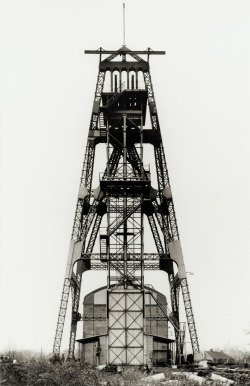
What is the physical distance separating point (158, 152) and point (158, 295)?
8.95m

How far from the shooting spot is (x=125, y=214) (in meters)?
24.8

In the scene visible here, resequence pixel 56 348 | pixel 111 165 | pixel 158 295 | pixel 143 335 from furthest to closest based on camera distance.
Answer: pixel 158 295 < pixel 111 165 < pixel 56 348 < pixel 143 335

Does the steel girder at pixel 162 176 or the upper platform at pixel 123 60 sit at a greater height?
the upper platform at pixel 123 60

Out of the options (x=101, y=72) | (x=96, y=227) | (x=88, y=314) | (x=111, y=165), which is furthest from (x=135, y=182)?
(x=88, y=314)

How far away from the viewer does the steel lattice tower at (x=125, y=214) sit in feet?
77.4

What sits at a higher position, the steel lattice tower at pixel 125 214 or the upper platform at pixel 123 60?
the upper platform at pixel 123 60

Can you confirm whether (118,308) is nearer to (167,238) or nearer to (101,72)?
(167,238)

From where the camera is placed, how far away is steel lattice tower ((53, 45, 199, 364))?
23.6 m

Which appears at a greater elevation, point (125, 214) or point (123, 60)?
point (123, 60)

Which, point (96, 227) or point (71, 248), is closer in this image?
point (71, 248)

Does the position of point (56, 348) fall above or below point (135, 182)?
below

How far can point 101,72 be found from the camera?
28969mm

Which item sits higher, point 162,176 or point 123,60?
point 123,60

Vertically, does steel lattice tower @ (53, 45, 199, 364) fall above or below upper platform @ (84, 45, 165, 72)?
below
